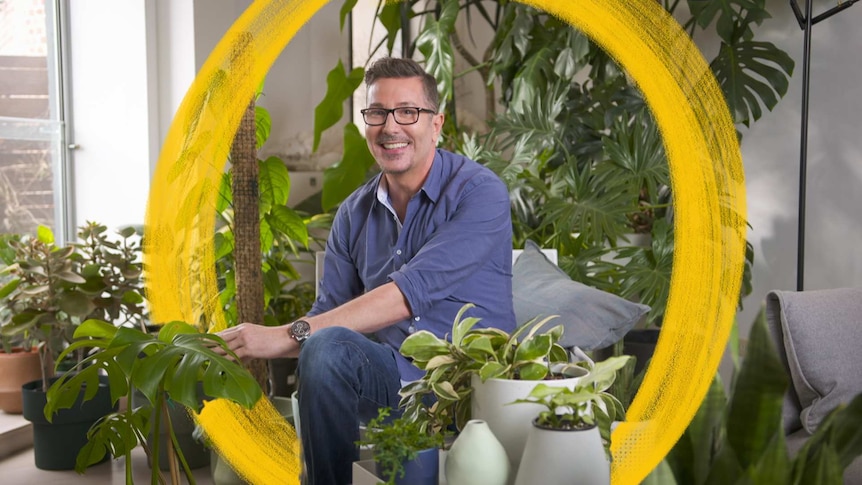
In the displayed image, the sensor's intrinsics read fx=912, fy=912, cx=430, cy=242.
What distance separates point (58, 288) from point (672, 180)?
2138mm

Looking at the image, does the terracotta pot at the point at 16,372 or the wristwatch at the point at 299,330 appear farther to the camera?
the terracotta pot at the point at 16,372

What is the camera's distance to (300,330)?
2070 mm

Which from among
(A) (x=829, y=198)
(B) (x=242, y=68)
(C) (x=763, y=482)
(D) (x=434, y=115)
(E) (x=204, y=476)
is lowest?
(E) (x=204, y=476)

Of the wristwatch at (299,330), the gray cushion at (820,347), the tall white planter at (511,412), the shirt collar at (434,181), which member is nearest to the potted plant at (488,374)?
the tall white planter at (511,412)

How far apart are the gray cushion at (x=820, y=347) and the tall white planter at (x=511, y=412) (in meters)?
1.20

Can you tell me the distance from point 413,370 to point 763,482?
149cm

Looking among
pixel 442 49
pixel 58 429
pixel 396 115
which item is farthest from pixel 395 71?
pixel 58 429

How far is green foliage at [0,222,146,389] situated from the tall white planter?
217 centimetres

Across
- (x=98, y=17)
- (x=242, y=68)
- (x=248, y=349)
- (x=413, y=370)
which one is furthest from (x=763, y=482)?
(x=98, y=17)

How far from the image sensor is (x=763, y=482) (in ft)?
2.65

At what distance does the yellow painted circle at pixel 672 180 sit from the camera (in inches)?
97.4

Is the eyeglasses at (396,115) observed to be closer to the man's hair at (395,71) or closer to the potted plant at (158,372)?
the man's hair at (395,71)

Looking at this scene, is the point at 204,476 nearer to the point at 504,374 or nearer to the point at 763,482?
the point at 504,374

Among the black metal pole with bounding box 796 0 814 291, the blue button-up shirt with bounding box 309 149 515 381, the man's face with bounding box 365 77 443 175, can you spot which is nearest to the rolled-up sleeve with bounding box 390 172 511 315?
the blue button-up shirt with bounding box 309 149 515 381
